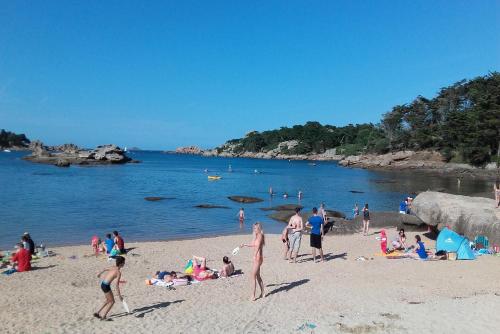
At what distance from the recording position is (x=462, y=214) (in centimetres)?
1809

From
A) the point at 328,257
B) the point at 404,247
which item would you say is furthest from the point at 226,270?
the point at 404,247

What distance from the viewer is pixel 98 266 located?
16.2m

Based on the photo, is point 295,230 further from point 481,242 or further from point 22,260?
point 22,260

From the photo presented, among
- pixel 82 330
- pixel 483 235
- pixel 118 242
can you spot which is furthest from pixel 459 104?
pixel 82 330

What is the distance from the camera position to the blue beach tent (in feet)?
50.4

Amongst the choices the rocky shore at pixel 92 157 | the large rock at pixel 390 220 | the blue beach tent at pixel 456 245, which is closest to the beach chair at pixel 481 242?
the blue beach tent at pixel 456 245

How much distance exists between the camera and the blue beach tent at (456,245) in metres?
15.4

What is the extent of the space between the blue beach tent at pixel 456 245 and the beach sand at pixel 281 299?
23.7 inches

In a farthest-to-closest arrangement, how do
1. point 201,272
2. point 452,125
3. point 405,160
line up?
point 405,160, point 452,125, point 201,272

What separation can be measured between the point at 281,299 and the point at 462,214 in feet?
36.3

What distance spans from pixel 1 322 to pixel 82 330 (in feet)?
7.49

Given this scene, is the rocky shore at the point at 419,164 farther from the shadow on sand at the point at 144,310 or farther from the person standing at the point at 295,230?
the shadow on sand at the point at 144,310

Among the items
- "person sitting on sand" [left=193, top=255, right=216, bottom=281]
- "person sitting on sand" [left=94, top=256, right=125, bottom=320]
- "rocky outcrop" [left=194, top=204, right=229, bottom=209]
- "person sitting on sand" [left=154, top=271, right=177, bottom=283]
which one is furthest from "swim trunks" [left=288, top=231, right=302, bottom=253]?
"rocky outcrop" [left=194, top=204, right=229, bottom=209]

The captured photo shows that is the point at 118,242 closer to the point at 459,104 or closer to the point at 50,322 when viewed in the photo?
the point at 50,322
